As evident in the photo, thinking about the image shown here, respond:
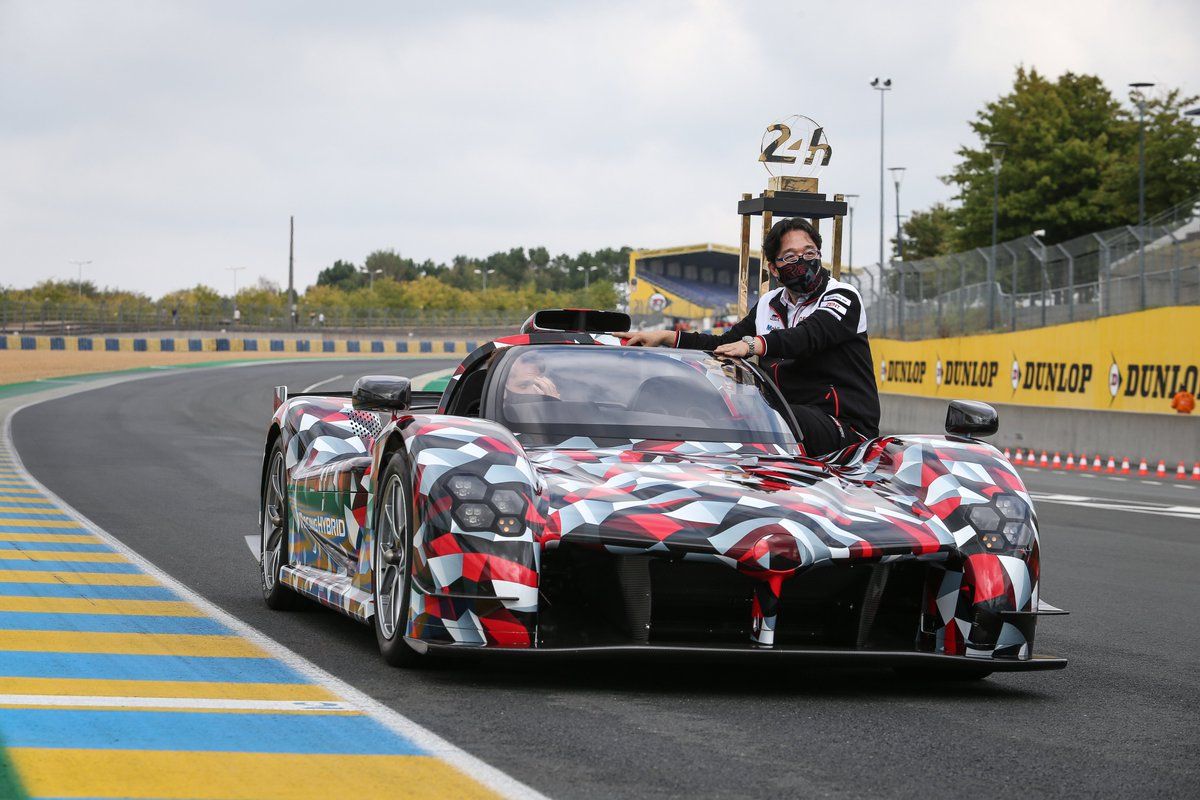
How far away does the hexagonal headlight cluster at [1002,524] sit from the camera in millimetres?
5934

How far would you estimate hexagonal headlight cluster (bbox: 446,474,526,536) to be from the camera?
5516 mm

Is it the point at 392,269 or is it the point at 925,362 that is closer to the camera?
the point at 925,362

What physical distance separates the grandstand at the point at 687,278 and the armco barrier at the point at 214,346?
1197 inches

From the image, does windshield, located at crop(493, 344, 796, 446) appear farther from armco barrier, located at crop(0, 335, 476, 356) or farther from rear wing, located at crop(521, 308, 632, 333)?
armco barrier, located at crop(0, 335, 476, 356)

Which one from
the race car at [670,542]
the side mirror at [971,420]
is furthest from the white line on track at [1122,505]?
the race car at [670,542]

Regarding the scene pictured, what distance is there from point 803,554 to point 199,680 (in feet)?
6.56

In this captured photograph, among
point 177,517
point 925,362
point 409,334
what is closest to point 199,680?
point 177,517

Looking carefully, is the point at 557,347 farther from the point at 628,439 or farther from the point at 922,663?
the point at 922,663

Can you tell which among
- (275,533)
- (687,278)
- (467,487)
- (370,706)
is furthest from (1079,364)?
(687,278)

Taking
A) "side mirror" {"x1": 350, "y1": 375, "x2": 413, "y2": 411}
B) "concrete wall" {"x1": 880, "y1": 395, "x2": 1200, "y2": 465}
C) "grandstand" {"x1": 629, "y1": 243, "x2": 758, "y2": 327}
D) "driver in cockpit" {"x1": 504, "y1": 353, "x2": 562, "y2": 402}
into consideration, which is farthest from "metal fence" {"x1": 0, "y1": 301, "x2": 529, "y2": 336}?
"side mirror" {"x1": 350, "y1": 375, "x2": 413, "y2": 411}

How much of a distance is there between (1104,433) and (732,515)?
21.1 meters

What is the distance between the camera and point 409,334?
4461 inches

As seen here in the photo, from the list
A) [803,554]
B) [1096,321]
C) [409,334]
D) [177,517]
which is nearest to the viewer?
[803,554]

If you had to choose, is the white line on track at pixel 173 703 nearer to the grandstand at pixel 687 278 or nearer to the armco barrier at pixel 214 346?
the armco barrier at pixel 214 346
